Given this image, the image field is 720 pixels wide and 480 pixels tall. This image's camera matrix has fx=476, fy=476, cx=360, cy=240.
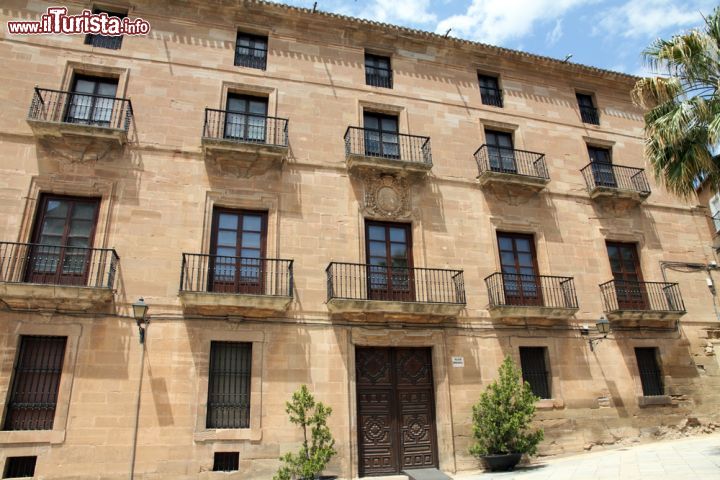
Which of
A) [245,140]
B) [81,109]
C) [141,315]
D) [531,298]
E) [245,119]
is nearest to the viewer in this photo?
[141,315]

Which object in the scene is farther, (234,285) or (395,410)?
(395,410)

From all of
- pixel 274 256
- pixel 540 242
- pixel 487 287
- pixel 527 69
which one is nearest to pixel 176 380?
pixel 274 256

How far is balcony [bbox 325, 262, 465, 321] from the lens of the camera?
9.71 metres

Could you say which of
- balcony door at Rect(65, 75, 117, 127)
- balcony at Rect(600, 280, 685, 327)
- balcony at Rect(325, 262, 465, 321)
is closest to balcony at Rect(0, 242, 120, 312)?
balcony door at Rect(65, 75, 117, 127)

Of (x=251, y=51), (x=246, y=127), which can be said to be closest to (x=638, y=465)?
(x=246, y=127)

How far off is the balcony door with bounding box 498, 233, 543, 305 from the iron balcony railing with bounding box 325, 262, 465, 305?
1.34 m

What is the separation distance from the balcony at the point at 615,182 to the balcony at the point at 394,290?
5050 mm

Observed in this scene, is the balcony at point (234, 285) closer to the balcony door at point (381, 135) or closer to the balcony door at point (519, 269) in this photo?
the balcony door at point (381, 135)

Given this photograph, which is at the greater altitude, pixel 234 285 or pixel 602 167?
pixel 602 167

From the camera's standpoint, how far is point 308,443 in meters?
9.01

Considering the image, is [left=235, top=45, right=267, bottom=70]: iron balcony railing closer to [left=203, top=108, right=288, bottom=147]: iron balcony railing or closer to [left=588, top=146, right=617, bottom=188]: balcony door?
[left=203, top=108, right=288, bottom=147]: iron balcony railing

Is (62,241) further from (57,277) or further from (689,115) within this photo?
(689,115)

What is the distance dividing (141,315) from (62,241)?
8.08 ft

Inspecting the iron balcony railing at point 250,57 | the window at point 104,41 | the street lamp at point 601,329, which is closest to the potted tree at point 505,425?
the street lamp at point 601,329
